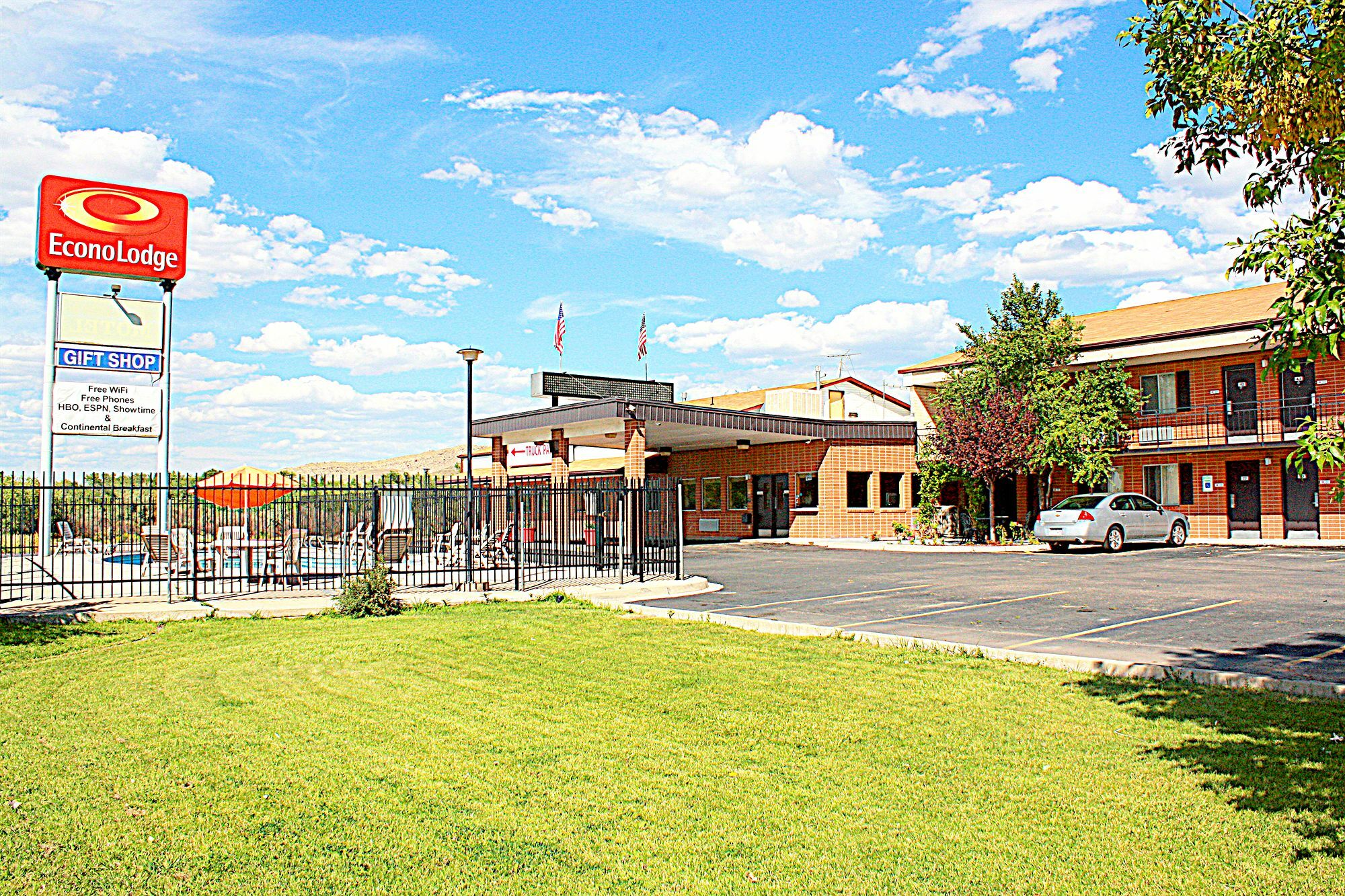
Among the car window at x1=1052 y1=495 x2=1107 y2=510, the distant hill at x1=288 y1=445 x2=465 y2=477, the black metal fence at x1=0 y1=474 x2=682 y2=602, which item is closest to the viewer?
the black metal fence at x1=0 y1=474 x2=682 y2=602

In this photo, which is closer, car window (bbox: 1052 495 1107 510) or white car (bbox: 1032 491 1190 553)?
white car (bbox: 1032 491 1190 553)

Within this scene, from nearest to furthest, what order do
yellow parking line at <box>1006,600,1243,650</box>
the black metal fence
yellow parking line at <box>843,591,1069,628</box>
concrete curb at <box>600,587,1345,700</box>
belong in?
1. concrete curb at <box>600,587,1345,700</box>
2. yellow parking line at <box>1006,600,1243,650</box>
3. yellow parking line at <box>843,591,1069,628</box>
4. the black metal fence

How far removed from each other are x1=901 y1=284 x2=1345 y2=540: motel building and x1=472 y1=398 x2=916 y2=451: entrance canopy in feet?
14.0

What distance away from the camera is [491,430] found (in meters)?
33.9

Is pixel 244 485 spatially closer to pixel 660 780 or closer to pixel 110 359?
pixel 110 359

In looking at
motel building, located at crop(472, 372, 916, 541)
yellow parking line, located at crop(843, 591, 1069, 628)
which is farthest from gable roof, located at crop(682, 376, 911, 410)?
yellow parking line, located at crop(843, 591, 1069, 628)

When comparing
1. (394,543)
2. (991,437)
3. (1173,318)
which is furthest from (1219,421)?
(394,543)

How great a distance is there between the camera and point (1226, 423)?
30484 mm

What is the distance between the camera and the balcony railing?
2908 centimetres

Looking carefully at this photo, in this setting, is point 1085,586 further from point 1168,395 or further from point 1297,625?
point 1168,395

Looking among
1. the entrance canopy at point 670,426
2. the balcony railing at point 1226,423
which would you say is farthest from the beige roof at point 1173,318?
the entrance canopy at point 670,426

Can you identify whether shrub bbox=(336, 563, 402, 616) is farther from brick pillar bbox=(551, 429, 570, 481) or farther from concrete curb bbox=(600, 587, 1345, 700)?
brick pillar bbox=(551, 429, 570, 481)

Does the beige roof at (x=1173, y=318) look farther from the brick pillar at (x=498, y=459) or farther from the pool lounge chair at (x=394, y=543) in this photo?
the pool lounge chair at (x=394, y=543)

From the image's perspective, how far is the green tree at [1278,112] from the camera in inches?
180
